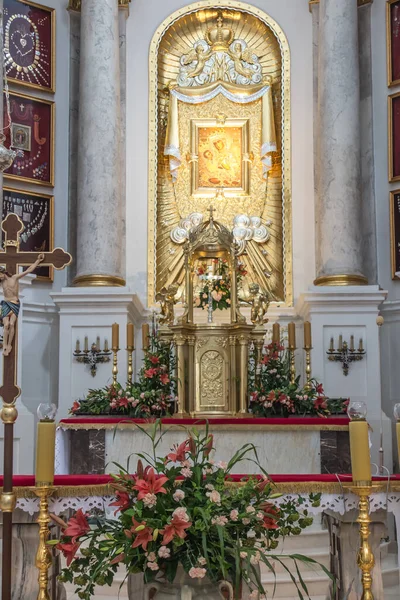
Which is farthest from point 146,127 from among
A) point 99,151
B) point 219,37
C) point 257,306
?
point 257,306

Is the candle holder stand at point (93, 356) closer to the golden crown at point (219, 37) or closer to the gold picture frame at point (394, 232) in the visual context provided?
the gold picture frame at point (394, 232)

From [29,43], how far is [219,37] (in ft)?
8.31

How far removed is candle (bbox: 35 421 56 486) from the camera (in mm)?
3844

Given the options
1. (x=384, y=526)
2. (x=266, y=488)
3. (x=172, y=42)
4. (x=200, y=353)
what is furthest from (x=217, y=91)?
(x=266, y=488)

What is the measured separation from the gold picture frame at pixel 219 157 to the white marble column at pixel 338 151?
1177 mm

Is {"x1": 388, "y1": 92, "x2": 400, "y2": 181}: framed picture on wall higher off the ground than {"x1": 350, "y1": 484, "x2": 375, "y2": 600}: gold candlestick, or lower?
higher

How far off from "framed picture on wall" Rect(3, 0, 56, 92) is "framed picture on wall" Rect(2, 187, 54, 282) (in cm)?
145

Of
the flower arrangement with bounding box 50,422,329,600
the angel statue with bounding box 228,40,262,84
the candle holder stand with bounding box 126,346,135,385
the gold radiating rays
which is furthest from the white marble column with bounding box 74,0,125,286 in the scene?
the flower arrangement with bounding box 50,422,329,600

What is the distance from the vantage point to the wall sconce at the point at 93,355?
9.73 metres

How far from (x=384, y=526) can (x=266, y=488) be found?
1.41 metres

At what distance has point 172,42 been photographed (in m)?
11.7

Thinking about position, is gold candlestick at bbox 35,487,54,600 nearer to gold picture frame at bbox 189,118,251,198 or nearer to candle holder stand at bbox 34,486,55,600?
candle holder stand at bbox 34,486,55,600

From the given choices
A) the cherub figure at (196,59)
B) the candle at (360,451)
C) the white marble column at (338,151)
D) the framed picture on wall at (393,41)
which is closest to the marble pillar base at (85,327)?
the white marble column at (338,151)

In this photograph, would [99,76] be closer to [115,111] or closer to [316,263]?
[115,111]
